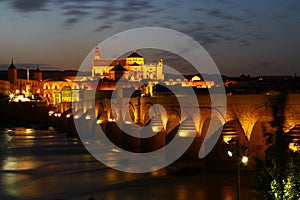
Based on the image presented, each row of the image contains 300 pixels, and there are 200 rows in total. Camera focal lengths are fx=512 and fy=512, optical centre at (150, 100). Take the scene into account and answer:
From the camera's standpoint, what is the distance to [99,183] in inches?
679

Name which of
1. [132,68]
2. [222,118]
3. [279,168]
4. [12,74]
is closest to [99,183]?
[222,118]

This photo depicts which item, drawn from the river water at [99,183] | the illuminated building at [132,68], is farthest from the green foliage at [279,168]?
the illuminated building at [132,68]

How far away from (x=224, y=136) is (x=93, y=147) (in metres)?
14.1

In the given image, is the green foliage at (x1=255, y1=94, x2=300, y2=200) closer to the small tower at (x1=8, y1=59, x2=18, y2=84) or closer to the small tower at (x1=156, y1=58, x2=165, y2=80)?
the small tower at (x1=156, y1=58, x2=165, y2=80)

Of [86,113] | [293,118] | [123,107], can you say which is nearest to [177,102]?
[293,118]

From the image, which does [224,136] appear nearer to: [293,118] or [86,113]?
[293,118]

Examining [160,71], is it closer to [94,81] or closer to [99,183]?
[94,81]

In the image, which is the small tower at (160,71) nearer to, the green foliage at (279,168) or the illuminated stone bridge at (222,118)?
the illuminated stone bridge at (222,118)

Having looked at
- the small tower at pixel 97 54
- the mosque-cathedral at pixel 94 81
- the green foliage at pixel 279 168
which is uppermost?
the small tower at pixel 97 54

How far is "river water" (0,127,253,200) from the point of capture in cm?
1506

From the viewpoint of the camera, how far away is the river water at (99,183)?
15.1 metres

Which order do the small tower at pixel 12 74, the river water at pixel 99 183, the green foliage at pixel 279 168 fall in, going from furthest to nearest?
the small tower at pixel 12 74 < the river water at pixel 99 183 < the green foliage at pixel 279 168

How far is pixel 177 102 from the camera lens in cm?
2217

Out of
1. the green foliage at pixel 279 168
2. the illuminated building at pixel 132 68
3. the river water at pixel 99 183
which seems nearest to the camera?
the green foliage at pixel 279 168
